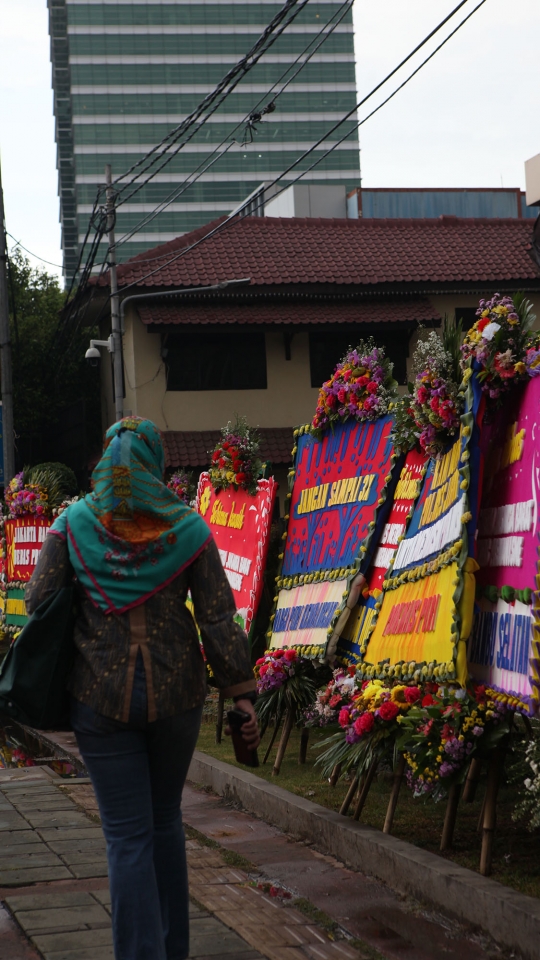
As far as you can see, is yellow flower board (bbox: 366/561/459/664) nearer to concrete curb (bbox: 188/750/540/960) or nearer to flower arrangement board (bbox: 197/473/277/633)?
concrete curb (bbox: 188/750/540/960)

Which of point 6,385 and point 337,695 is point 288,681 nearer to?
point 337,695

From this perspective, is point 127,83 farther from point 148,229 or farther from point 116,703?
point 116,703

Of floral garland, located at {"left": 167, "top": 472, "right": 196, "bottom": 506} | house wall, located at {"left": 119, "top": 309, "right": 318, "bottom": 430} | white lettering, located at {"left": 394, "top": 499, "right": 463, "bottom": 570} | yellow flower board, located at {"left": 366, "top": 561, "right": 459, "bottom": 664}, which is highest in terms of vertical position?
house wall, located at {"left": 119, "top": 309, "right": 318, "bottom": 430}

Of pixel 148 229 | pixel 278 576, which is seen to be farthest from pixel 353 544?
pixel 148 229

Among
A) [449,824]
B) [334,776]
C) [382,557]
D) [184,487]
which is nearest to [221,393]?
[184,487]

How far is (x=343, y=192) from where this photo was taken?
34406mm

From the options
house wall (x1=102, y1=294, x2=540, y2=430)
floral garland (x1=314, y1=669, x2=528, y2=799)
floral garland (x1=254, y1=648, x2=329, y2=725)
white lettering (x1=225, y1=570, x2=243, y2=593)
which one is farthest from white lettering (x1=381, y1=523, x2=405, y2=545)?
house wall (x1=102, y1=294, x2=540, y2=430)

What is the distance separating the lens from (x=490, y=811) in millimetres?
4789

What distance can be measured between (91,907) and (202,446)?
20.2 metres

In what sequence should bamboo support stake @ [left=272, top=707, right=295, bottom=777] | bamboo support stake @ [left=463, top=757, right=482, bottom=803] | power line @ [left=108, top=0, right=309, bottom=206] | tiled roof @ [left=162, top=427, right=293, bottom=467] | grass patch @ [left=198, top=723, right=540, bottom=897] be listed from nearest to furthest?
grass patch @ [left=198, top=723, right=540, bottom=897], bamboo support stake @ [left=463, top=757, right=482, bottom=803], bamboo support stake @ [left=272, top=707, right=295, bottom=777], power line @ [left=108, top=0, right=309, bottom=206], tiled roof @ [left=162, top=427, right=293, bottom=467]

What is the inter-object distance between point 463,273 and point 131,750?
23584 mm

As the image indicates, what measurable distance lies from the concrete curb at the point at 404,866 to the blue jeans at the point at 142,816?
122 centimetres

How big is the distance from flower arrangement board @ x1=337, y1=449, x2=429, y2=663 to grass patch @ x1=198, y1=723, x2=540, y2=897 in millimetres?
798

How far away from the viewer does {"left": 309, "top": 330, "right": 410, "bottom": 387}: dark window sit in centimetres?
2616
